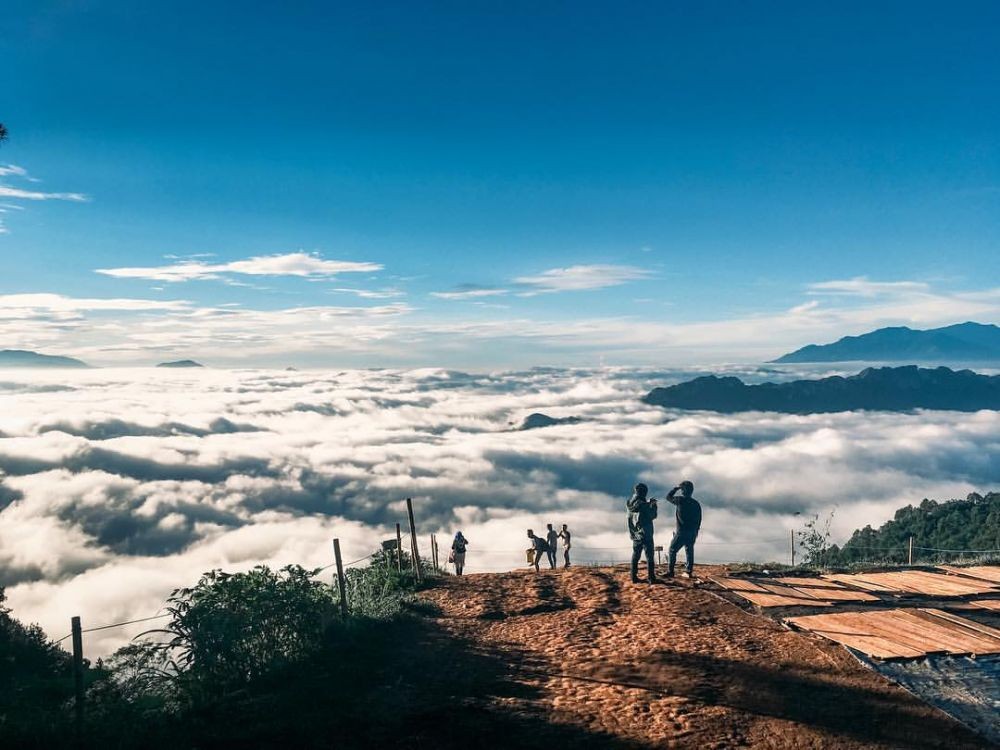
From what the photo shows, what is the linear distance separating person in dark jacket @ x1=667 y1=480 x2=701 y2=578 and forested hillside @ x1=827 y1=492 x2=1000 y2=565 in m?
27.2

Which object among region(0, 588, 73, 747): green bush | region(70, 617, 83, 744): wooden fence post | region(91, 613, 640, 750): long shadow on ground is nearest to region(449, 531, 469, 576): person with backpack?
region(91, 613, 640, 750): long shadow on ground

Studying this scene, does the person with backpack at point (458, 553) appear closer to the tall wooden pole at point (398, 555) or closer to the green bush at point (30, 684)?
the tall wooden pole at point (398, 555)

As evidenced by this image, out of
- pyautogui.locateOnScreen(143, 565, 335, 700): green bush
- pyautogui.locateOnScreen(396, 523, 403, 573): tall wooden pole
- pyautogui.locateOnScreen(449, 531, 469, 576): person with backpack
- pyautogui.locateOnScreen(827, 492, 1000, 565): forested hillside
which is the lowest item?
pyautogui.locateOnScreen(827, 492, 1000, 565): forested hillside

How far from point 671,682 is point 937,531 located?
48061 mm

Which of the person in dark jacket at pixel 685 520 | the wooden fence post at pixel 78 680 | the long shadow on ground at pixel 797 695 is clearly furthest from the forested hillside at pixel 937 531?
the wooden fence post at pixel 78 680

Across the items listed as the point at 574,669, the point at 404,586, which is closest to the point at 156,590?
the point at 404,586

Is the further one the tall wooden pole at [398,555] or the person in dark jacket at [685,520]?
the tall wooden pole at [398,555]

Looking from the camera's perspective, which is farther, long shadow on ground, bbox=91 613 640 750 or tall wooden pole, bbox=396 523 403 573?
tall wooden pole, bbox=396 523 403 573

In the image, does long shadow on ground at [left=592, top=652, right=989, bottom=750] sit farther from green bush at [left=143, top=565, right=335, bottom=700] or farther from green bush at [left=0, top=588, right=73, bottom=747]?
green bush at [left=0, top=588, right=73, bottom=747]

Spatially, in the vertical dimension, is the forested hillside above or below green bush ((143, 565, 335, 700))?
below

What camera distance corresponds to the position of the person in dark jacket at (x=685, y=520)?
14.8 m

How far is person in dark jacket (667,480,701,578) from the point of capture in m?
14.8

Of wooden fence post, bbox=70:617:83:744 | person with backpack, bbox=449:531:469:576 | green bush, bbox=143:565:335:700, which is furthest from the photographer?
person with backpack, bbox=449:531:469:576

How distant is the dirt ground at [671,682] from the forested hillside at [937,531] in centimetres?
3046
